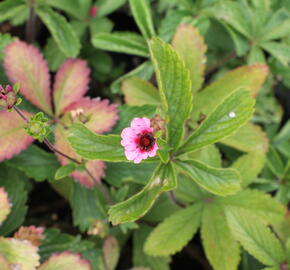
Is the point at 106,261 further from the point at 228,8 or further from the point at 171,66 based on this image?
the point at 228,8

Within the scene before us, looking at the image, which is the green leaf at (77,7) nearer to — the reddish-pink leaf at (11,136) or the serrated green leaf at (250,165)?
the reddish-pink leaf at (11,136)

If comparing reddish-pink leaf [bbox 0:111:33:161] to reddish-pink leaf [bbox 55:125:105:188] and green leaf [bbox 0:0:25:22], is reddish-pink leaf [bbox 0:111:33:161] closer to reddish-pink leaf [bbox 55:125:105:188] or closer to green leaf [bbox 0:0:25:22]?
reddish-pink leaf [bbox 55:125:105:188]

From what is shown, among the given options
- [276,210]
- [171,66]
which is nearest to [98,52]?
[171,66]

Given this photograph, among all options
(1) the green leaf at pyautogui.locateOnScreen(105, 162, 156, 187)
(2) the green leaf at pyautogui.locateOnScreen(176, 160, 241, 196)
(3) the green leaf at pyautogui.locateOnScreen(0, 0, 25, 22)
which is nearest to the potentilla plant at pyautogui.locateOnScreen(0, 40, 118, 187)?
(1) the green leaf at pyautogui.locateOnScreen(105, 162, 156, 187)

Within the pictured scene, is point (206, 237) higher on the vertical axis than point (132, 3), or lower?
lower

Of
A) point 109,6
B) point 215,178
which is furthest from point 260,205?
point 109,6

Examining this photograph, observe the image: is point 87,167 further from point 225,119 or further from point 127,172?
point 225,119
